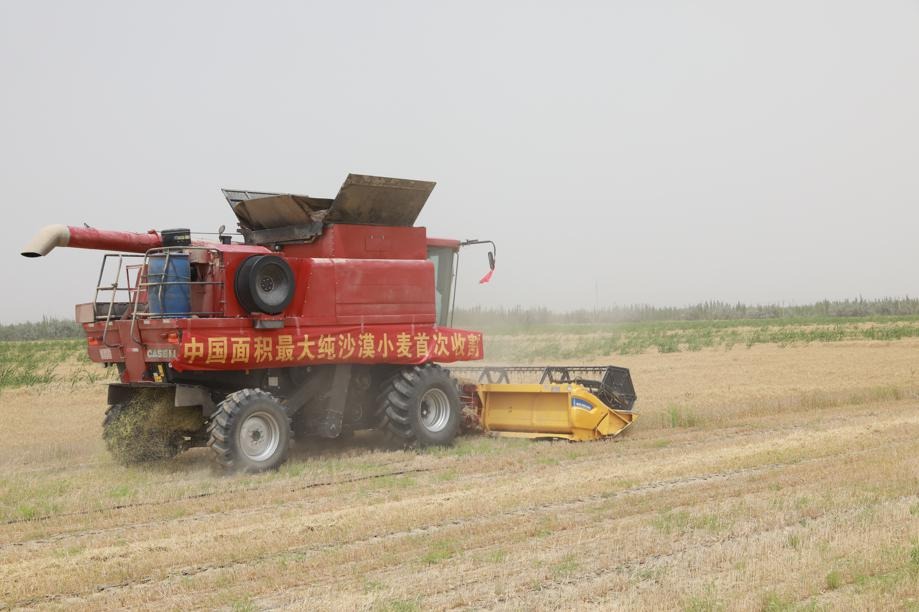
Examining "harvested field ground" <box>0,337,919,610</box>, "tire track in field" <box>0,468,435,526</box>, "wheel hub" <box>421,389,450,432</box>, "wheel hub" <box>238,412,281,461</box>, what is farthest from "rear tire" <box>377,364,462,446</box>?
"wheel hub" <box>238,412,281,461</box>

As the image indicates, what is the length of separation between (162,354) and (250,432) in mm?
1358


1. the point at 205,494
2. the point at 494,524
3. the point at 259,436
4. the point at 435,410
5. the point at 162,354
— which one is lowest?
the point at 205,494

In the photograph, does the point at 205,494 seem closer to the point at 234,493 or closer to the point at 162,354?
the point at 234,493

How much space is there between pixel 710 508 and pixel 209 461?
6463 mm

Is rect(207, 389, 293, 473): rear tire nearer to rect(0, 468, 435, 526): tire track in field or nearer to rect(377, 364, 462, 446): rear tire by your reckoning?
rect(0, 468, 435, 526): tire track in field

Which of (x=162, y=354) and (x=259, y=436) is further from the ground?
(x=162, y=354)

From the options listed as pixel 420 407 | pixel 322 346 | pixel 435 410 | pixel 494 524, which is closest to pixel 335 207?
pixel 322 346

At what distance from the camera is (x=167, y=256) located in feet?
36.7

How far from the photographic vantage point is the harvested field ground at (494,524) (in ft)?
19.8

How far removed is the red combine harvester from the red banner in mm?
17

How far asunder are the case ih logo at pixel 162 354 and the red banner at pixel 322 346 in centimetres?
8

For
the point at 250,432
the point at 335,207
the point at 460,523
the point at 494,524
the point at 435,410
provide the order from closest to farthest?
the point at 494,524, the point at 460,523, the point at 250,432, the point at 335,207, the point at 435,410

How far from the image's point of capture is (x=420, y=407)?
43.0 ft

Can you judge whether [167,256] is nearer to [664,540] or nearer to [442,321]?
[442,321]
